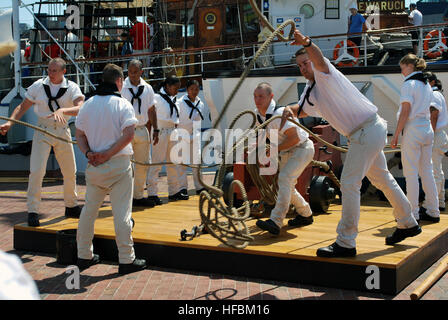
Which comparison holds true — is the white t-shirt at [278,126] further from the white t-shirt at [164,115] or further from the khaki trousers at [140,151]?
the white t-shirt at [164,115]

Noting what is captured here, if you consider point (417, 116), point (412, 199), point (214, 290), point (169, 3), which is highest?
point (169, 3)

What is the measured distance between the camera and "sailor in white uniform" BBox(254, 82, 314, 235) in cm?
610

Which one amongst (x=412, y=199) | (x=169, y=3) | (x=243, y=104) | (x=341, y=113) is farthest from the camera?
(x=169, y=3)

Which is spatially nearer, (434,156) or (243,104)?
(434,156)

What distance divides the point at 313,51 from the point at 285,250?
186 cm

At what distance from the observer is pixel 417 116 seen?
668 cm

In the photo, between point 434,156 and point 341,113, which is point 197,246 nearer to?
point 341,113

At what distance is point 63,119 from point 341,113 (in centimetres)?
330

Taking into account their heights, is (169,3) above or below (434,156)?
above

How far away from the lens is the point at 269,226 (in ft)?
19.8

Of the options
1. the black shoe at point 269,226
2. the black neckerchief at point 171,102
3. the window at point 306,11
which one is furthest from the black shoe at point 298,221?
the window at point 306,11
